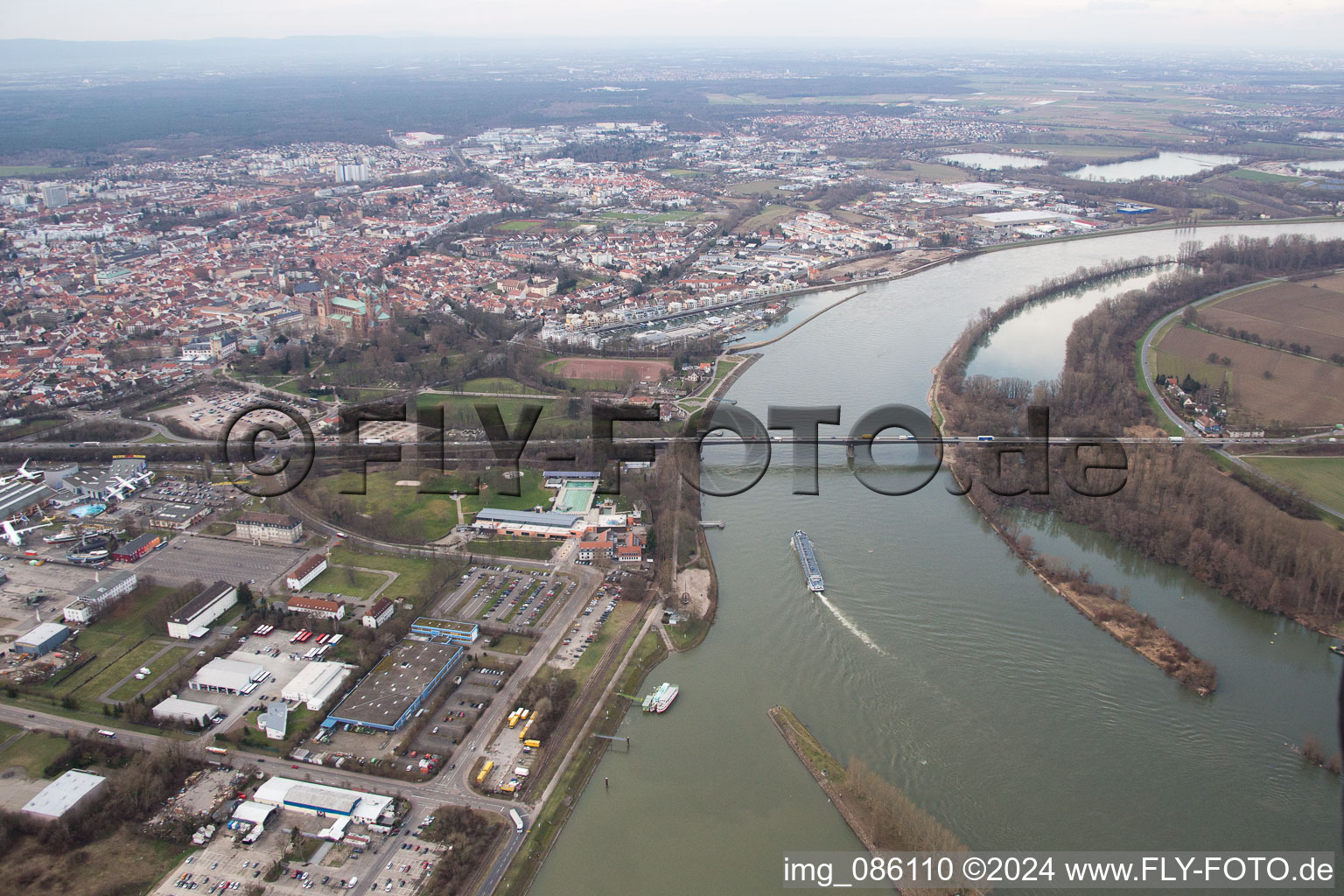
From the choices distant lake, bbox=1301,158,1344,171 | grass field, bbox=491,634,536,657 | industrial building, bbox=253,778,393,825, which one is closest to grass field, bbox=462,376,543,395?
grass field, bbox=491,634,536,657

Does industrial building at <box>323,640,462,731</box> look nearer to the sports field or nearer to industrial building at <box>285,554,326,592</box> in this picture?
industrial building at <box>285,554,326,592</box>

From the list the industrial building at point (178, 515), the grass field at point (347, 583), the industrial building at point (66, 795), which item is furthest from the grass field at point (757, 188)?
the industrial building at point (66, 795)

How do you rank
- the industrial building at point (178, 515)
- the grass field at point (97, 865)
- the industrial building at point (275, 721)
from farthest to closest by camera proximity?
the industrial building at point (178, 515) → the industrial building at point (275, 721) → the grass field at point (97, 865)

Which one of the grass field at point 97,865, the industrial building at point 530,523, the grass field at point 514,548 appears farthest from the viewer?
the industrial building at point 530,523

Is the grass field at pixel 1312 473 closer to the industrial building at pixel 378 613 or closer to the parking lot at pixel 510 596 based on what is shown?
the parking lot at pixel 510 596

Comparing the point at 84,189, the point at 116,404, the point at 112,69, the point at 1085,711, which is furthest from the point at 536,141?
the point at 112,69

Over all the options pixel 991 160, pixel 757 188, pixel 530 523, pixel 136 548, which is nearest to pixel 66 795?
pixel 136 548

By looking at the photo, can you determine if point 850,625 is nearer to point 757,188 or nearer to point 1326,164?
point 757,188
